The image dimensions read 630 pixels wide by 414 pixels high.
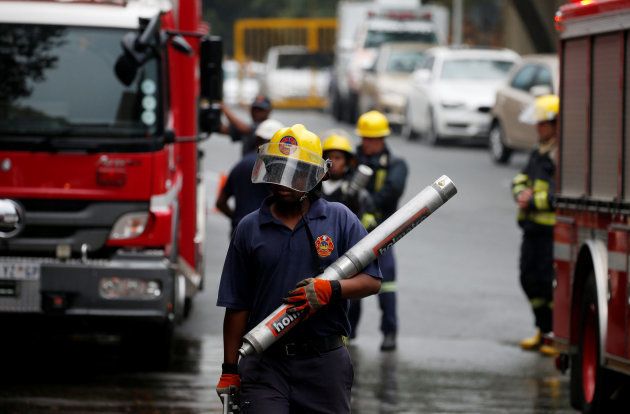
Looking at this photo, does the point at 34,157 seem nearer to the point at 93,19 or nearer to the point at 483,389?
the point at 93,19

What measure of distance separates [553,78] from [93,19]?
14219 mm

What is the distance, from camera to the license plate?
1055 cm

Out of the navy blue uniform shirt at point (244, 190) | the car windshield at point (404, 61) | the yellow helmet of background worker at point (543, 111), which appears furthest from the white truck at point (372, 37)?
the navy blue uniform shirt at point (244, 190)

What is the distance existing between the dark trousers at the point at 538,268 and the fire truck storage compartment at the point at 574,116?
81.0 inches

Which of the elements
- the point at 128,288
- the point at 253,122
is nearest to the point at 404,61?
the point at 253,122

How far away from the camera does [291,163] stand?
6477mm

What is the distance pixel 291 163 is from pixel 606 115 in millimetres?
3588

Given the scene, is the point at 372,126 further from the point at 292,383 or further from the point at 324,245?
the point at 292,383

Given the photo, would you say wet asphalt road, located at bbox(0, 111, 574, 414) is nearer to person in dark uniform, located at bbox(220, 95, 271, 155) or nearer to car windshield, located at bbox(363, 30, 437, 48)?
person in dark uniform, located at bbox(220, 95, 271, 155)

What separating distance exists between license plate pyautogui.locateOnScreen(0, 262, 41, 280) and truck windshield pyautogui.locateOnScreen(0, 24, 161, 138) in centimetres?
84

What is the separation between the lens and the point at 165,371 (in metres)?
11.5

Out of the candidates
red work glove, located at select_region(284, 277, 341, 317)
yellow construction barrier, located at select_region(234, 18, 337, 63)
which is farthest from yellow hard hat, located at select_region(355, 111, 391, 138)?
yellow construction barrier, located at select_region(234, 18, 337, 63)

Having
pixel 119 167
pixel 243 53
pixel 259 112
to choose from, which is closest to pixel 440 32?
pixel 243 53

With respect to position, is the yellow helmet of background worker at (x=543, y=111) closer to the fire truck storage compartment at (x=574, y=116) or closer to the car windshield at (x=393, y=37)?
the fire truck storage compartment at (x=574, y=116)
